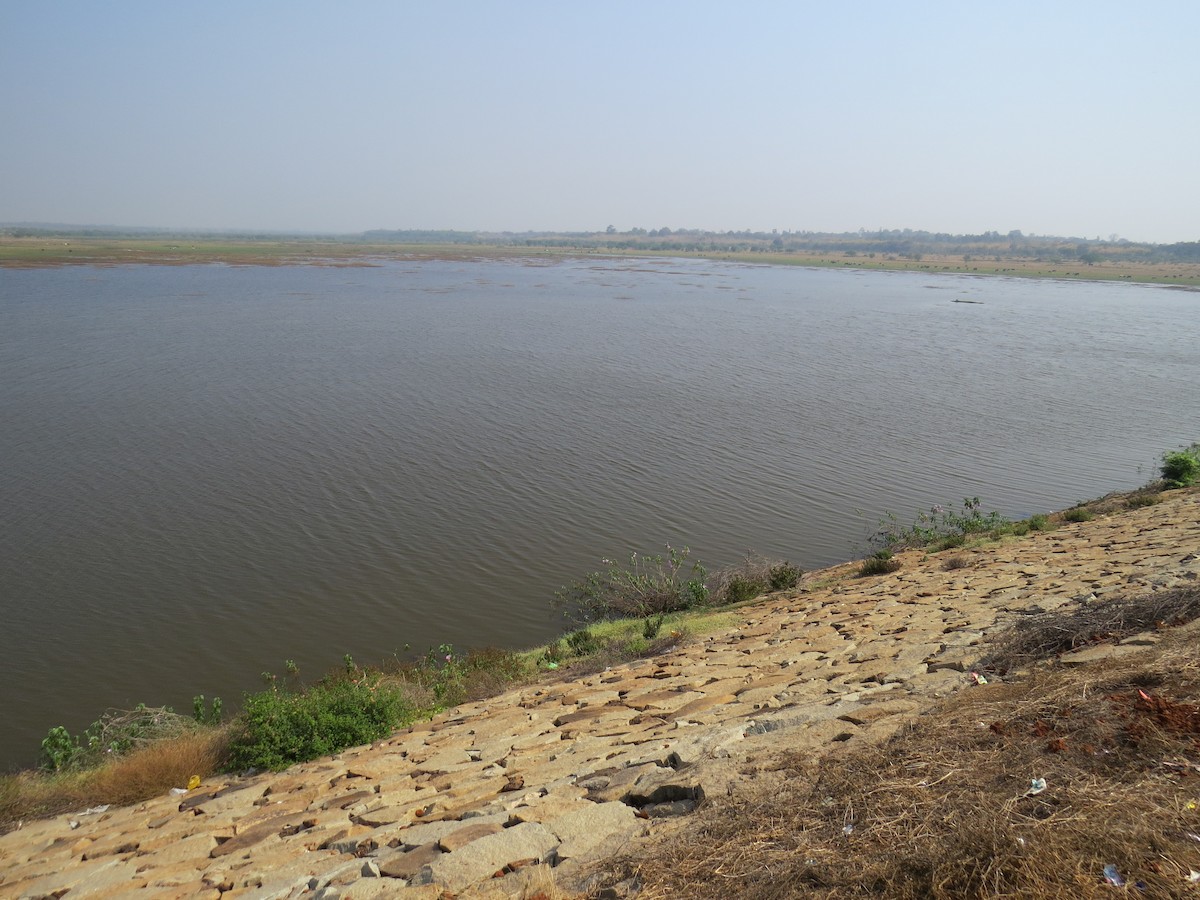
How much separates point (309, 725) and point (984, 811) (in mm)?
5864

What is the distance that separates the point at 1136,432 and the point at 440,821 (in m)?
26.0

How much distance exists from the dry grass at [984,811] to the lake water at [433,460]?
783 cm

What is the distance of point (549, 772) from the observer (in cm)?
584

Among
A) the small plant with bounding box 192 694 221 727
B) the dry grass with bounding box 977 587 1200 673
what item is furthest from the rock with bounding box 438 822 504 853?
the small plant with bounding box 192 694 221 727

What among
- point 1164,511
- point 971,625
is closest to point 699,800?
point 971,625

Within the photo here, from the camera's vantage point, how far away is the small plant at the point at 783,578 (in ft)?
39.8

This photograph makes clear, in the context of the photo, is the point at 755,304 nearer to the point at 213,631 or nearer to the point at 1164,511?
the point at 1164,511

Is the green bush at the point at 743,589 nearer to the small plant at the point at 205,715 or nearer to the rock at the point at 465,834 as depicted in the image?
the small plant at the point at 205,715

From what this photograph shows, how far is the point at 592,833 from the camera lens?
445 centimetres

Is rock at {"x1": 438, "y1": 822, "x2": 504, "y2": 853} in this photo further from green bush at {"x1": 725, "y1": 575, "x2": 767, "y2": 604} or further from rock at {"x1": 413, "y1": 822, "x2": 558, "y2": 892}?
green bush at {"x1": 725, "y1": 575, "x2": 767, "y2": 604}

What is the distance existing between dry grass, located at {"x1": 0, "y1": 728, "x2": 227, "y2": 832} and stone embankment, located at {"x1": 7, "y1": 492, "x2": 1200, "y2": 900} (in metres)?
0.23

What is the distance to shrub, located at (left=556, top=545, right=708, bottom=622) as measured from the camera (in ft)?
40.9

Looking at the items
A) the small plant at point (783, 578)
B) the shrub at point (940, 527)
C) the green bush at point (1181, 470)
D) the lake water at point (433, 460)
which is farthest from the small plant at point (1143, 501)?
the small plant at point (783, 578)

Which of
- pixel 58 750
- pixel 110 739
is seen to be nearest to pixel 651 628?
pixel 110 739
